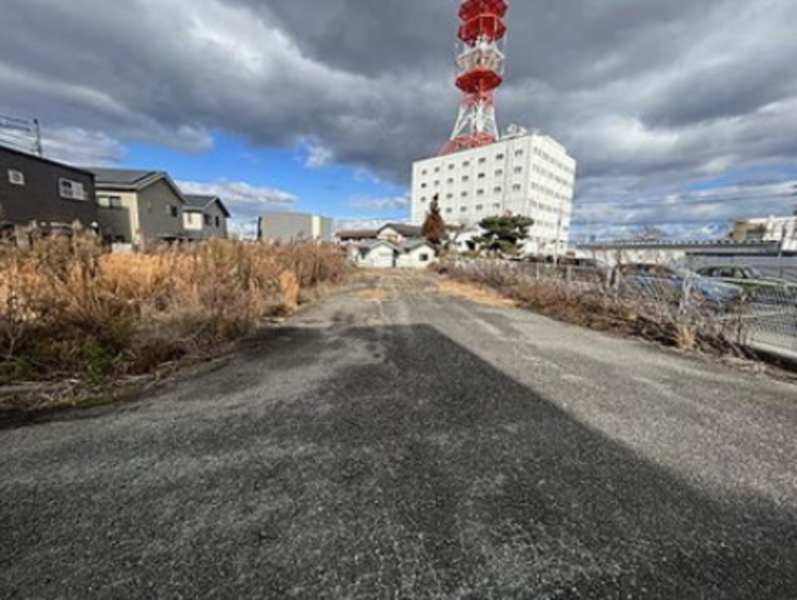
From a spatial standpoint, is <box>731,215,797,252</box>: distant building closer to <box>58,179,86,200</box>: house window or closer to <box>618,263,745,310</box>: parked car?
<box>618,263,745,310</box>: parked car

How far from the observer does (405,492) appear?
2.11m

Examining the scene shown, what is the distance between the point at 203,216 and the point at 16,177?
14.4m

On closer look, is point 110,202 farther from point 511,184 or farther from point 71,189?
point 511,184

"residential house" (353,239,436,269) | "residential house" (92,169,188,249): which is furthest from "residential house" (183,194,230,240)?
"residential house" (353,239,436,269)

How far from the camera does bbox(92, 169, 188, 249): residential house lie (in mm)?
20266

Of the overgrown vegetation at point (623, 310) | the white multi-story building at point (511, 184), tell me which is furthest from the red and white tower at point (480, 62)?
the overgrown vegetation at point (623, 310)

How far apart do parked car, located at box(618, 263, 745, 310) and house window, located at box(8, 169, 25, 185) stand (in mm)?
23422

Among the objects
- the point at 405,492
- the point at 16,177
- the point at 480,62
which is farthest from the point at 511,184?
the point at 405,492

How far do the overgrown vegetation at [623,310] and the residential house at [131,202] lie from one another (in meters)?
20.1

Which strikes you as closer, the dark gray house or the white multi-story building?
the dark gray house

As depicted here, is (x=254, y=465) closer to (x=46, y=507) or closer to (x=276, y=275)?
(x=46, y=507)

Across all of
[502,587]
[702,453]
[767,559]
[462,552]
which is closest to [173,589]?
[462,552]

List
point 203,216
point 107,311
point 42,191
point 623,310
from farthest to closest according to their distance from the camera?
point 203,216 → point 42,191 → point 623,310 → point 107,311

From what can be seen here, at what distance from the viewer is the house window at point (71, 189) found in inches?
645
